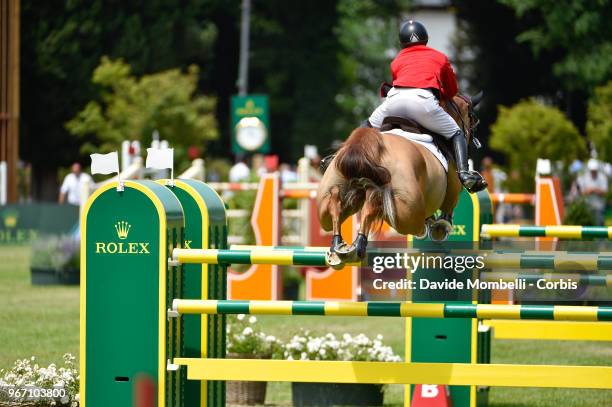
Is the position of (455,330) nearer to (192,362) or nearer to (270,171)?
(192,362)

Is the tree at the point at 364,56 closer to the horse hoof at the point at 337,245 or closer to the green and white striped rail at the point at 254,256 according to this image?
the green and white striped rail at the point at 254,256

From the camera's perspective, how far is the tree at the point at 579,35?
3925 cm

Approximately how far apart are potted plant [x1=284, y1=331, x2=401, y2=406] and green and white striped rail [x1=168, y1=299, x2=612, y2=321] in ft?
8.06

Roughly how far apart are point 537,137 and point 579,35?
35.7 feet

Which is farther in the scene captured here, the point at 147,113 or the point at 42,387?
the point at 147,113

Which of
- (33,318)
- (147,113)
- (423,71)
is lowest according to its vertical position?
(33,318)

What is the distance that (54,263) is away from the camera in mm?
17359

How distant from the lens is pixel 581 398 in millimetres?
8984

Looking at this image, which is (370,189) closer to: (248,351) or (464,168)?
(464,168)

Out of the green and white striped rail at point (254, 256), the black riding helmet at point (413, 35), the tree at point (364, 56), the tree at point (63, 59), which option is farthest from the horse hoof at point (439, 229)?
the tree at point (364, 56)

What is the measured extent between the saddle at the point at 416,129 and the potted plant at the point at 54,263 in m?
10.8

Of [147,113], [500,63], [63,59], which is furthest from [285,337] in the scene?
[500,63]

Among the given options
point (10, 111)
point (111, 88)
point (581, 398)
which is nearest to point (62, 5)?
point (111, 88)

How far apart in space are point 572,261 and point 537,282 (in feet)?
0.82
